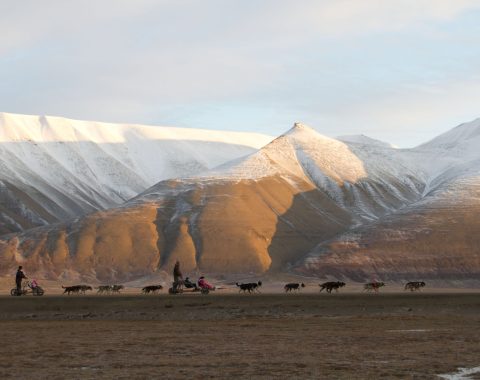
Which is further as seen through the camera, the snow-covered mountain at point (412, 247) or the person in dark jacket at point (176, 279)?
the snow-covered mountain at point (412, 247)


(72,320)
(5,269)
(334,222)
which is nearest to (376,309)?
(72,320)

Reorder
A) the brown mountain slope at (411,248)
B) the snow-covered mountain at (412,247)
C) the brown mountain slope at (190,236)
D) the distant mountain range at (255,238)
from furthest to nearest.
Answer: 1. the brown mountain slope at (190,236)
2. the distant mountain range at (255,238)
3. the snow-covered mountain at (412,247)
4. the brown mountain slope at (411,248)

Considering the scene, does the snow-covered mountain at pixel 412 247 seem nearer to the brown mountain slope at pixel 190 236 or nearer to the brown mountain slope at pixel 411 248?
the brown mountain slope at pixel 411 248

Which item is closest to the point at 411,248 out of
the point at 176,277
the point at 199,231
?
the point at 199,231

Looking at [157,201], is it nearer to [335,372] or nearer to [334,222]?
[334,222]

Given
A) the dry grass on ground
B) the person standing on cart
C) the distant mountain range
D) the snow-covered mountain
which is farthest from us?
the distant mountain range

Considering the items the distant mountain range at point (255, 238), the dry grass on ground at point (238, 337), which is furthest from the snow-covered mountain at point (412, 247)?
the dry grass on ground at point (238, 337)

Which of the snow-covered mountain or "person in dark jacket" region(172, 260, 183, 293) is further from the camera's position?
the snow-covered mountain

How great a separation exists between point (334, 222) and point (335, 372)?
159509 mm

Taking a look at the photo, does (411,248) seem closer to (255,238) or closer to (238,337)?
(255,238)

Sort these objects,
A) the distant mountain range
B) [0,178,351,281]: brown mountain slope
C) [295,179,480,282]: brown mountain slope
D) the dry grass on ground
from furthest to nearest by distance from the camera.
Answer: [0,178,351,281]: brown mountain slope
the distant mountain range
[295,179,480,282]: brown mountain slope
the dry grass on ground

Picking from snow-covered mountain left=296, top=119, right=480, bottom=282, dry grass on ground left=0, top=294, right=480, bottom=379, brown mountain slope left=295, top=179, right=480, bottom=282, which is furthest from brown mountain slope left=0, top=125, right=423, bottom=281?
dry grass on ground left=0, top=294, right=480, bottom=379

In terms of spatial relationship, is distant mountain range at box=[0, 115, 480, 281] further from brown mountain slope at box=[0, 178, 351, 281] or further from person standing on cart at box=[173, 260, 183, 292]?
person standing on cart at box=[173, 260, 183, 292]

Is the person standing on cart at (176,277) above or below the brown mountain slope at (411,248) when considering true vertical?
above
